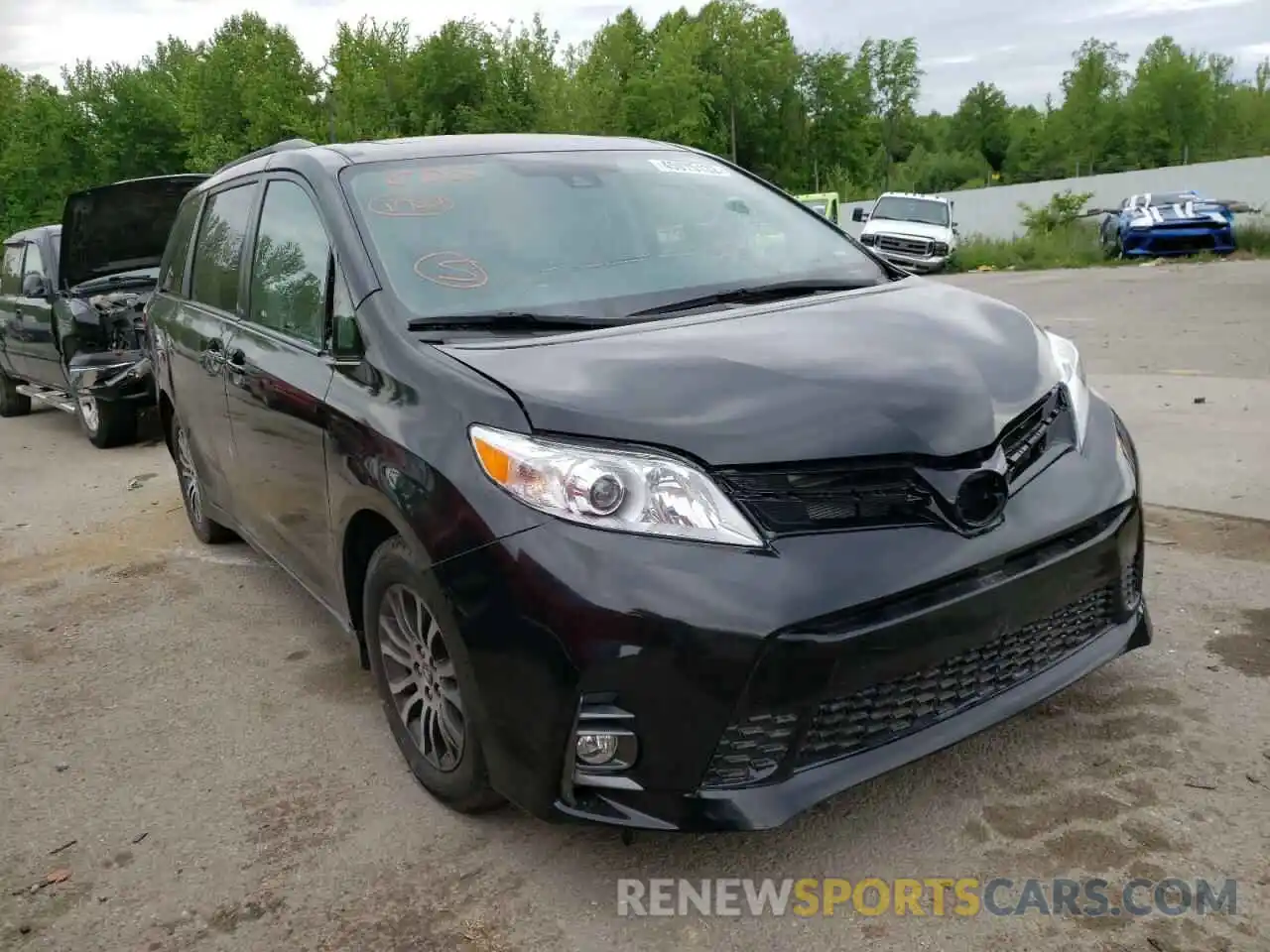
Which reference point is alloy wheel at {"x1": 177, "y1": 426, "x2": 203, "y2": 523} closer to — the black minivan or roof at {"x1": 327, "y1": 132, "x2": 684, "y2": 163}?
the black minivan

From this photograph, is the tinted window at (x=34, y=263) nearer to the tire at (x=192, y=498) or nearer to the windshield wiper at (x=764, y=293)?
the tire at (x=192, y=498)

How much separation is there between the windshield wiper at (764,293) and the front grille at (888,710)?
1237mm

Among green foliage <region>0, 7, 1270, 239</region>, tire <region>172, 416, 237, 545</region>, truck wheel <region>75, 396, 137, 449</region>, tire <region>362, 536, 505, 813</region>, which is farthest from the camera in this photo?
green foliage <region>0, 7, 1270, 239</region>

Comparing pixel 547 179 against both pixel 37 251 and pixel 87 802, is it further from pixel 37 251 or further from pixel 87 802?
pixel 37 251

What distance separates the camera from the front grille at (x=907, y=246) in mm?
22672

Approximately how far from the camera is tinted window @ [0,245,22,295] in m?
10.2

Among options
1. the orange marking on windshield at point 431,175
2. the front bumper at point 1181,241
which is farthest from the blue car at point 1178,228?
the orange marking on windshield at point 431,175

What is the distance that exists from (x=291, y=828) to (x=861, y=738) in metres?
1.57

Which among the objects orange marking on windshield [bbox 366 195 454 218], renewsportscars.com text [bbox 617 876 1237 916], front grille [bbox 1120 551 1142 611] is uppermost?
orange marking on windshield [bbox 366 195 454 218]

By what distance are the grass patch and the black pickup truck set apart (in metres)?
17.5

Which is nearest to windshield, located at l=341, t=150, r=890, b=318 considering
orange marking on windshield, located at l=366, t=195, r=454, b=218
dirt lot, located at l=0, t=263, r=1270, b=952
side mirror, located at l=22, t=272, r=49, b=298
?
orange marking on windshield, located at l=366, t=195, r=454, b=218

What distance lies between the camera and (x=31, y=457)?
355 inches

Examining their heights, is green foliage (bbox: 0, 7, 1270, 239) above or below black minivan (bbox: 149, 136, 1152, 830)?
above

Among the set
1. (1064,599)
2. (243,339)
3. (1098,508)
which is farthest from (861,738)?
(243,339)
